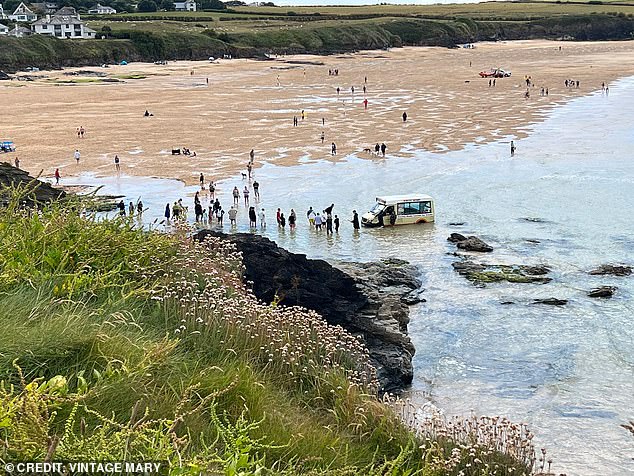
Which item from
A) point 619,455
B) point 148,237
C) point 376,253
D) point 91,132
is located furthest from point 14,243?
point 91,132

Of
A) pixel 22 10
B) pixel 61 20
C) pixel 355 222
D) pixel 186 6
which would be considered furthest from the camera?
pixel 186 6

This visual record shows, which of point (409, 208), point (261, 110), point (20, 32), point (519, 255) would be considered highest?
point (20, 32)

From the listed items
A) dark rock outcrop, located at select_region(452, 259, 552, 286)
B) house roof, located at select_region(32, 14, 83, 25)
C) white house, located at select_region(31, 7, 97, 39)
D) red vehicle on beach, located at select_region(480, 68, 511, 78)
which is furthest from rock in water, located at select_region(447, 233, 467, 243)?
house roof, located at select_region(32, 14, 83, 25)

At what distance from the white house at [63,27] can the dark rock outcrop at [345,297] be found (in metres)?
108

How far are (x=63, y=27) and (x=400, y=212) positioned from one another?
10457 cm

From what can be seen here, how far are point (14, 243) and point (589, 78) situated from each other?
290 feet

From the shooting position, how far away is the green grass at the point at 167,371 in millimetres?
6207

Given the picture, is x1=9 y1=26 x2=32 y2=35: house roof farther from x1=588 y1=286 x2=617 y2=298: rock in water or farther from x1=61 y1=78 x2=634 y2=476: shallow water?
x1=588 y1=286 x2=617 y2=298: rock in water

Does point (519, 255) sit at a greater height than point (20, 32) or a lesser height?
lesser

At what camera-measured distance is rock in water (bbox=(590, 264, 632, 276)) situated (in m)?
24.3

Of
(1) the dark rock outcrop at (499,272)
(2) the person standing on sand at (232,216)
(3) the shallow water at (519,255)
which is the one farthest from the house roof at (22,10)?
(1) the dark rock outcrop at (499,272)

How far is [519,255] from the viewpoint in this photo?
1059 inches

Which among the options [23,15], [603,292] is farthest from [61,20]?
[603,292]

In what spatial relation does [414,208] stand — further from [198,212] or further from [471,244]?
[198,212]
